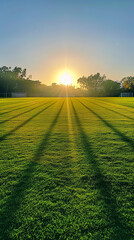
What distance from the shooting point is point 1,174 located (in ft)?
7.20

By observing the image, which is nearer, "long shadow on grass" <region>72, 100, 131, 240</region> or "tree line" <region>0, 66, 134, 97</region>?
"long shadow on grass" <region>72, 100, 131, 240</region>

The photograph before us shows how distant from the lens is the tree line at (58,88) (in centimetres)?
6625

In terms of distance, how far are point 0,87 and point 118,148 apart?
7083 centimetres

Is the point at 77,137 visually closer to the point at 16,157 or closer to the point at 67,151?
the point at 67,151

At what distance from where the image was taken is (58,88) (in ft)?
295

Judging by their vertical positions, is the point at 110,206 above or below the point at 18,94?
below

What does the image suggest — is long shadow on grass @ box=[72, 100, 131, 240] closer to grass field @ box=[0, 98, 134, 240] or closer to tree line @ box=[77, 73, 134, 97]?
grass field @ box=[0, 98, 134, 240]

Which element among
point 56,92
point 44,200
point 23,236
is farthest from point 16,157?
point 56,92

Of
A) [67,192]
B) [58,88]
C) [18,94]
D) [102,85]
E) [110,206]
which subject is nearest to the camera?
[110,206]

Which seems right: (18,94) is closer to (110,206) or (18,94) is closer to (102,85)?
(102,85)

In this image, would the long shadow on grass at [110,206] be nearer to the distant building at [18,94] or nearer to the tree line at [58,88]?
the tree line at [58,88]

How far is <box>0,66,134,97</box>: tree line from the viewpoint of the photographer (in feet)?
217

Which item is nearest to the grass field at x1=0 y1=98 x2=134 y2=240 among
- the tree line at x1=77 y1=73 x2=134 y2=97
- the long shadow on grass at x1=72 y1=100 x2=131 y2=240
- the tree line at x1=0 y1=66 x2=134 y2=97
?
the long shadow on grass at x1=72 y1=100 x2=131 y2=240

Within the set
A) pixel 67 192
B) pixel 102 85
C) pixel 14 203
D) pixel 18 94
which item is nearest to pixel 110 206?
pixel 67 192
